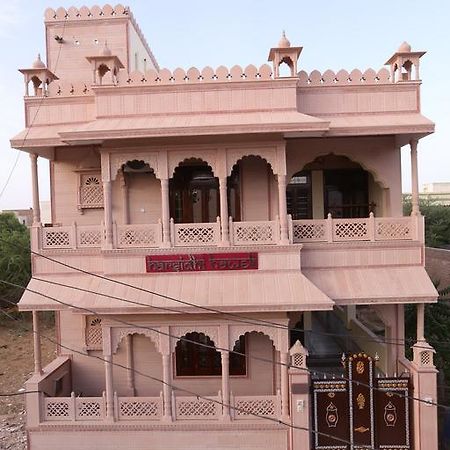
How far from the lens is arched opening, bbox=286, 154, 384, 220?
1039 cm

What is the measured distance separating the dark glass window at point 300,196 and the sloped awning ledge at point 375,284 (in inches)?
82.4

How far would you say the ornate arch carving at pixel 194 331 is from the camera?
8539mm

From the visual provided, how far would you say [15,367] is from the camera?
1546 centimetres

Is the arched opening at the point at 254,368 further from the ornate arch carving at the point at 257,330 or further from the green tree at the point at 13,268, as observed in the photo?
the green tree at the point at 13,268

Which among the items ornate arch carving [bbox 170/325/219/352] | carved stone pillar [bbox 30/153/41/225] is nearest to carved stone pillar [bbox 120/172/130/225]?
carved stone pillar [bbox 30/153/41/225]

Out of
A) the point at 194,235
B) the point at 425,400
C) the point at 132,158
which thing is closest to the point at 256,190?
the point at 194,235

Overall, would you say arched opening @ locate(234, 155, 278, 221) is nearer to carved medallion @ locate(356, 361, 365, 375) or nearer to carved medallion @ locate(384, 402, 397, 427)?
carved medallion @ locate(356, 361, 365, 375)

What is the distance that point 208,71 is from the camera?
8.99 meters

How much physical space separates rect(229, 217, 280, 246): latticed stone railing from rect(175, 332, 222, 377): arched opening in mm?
2701

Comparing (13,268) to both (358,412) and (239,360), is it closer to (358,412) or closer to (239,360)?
(239,360)

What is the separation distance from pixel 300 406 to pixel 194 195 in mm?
5003

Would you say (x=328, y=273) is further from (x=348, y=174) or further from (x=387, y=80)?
(x=387, y=80)

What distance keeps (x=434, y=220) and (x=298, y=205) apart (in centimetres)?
2083

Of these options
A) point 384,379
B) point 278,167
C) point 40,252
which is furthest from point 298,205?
point 40,252
